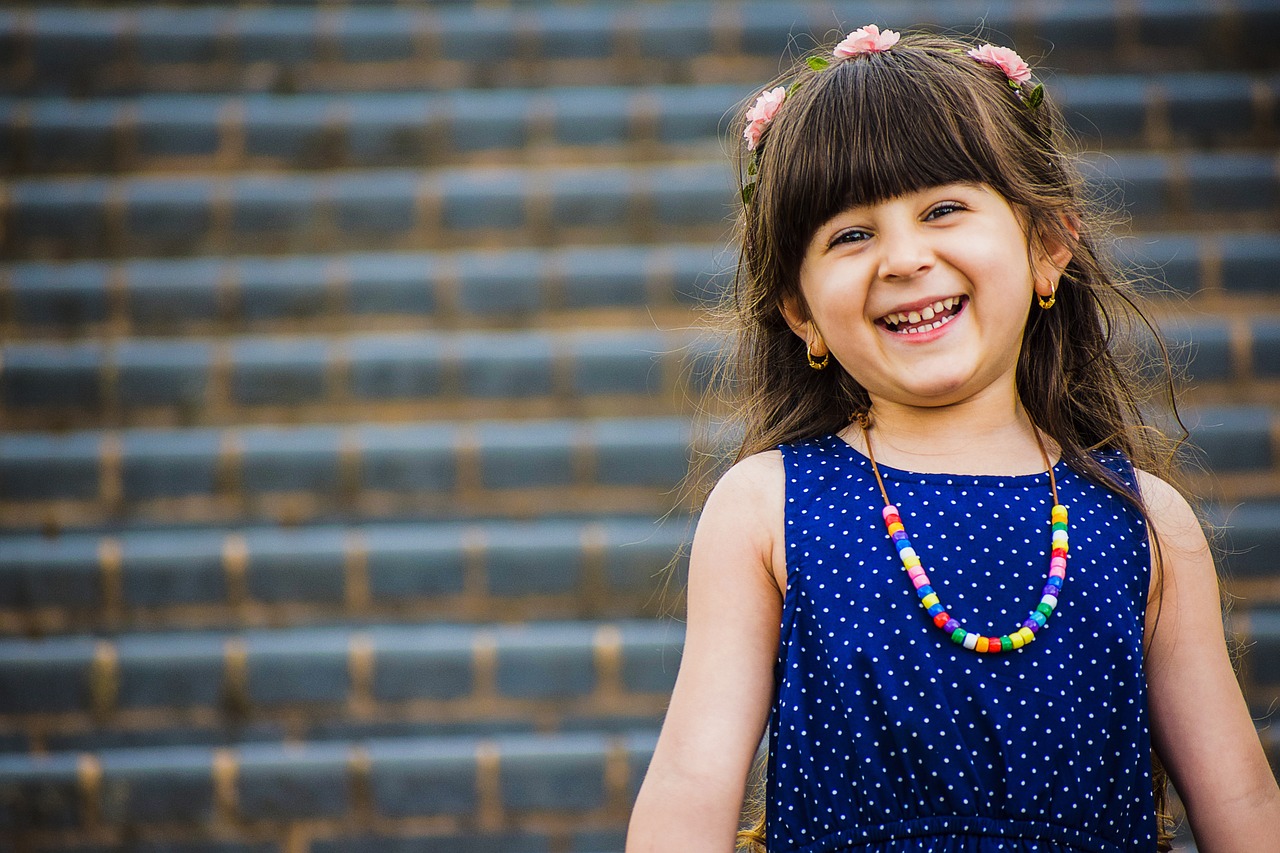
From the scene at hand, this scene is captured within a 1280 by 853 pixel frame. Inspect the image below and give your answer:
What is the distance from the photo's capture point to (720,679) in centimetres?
127

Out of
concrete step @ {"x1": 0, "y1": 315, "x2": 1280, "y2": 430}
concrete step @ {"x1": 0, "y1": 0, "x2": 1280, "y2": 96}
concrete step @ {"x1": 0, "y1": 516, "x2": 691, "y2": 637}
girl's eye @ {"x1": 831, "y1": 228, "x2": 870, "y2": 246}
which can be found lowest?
concrete step @ {"x1": 0, "y1": 516, "x2": 691, "y2": 637}

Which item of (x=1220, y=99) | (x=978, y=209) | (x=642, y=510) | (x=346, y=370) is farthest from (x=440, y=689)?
(x=1220, y=99)

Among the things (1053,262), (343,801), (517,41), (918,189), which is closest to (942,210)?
(918,189)

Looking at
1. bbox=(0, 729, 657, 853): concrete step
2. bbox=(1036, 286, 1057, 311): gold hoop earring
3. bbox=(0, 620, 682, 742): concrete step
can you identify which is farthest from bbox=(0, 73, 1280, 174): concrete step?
bbox=(1036, 286, 1057, 311): gold hoop earring

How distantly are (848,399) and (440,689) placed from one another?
1.94 m

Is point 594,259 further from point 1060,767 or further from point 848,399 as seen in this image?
point 1060,767

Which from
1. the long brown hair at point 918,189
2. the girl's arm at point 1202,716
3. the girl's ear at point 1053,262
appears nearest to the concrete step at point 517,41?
the long brown hair at point 918,189

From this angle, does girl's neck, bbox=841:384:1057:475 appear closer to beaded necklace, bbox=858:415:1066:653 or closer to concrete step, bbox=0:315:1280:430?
beaded necklace, bbox=858:415:1066:653

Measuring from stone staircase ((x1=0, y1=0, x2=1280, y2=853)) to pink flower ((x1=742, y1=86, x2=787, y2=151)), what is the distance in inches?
55.3

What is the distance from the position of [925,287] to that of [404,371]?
8.01 feet

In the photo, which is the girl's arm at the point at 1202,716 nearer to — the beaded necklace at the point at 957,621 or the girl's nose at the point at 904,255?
the beaded necklace at the point at 957,621

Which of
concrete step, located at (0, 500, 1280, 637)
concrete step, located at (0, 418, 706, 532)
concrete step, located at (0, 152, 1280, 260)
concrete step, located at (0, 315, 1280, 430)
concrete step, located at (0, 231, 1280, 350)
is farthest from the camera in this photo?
concrete step, located at (0, 152, 1280, 260)

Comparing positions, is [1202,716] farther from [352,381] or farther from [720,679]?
[352,381]

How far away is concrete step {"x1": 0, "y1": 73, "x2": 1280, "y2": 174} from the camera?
382 cm
